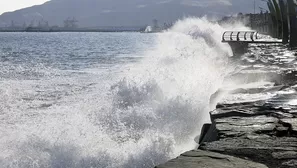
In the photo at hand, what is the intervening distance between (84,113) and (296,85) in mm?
5211

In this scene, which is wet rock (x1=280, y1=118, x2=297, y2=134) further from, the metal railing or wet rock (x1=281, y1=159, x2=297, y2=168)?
the metal railing

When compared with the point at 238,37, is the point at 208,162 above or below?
above

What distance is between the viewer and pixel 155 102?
1084 cm

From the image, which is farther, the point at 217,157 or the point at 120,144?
the point at 120,144

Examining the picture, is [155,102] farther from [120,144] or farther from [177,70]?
[177,70]

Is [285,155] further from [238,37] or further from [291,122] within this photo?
[238,37]

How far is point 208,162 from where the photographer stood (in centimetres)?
424

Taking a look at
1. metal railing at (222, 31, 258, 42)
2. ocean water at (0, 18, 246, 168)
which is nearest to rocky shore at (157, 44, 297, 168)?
ocean water at (0, 18, 246, 168)

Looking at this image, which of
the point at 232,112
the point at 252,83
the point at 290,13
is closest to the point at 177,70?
the point at 290,13

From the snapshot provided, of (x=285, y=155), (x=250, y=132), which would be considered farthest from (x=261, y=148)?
(x=250, y=132)

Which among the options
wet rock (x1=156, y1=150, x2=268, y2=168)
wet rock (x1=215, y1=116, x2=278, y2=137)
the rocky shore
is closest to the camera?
wet rock (x1=156, y1=150, x2=268, y2=168)

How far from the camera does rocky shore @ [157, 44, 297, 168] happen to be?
4311 millimetres

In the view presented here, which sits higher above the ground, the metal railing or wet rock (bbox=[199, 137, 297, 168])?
wet rock (bbox=[199, 137, 297, 168])

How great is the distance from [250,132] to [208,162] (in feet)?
4.19
